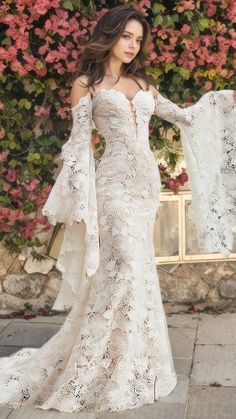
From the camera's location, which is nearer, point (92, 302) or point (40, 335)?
point (92, 302)

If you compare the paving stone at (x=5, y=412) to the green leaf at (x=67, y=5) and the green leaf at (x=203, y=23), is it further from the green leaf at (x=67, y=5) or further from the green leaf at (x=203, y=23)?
the green leaf at (x=203, y=23)

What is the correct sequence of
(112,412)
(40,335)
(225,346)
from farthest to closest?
(40,335) → (225,346) → (112,412)

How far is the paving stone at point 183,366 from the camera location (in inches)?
164

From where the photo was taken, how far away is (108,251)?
375cm

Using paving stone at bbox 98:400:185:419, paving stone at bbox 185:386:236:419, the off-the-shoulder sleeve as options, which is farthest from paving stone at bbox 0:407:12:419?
the off-the-shoulder sleeve

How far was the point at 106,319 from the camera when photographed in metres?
3.67

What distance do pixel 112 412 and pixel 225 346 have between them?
121cm

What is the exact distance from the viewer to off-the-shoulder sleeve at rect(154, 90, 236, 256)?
4.14 meters

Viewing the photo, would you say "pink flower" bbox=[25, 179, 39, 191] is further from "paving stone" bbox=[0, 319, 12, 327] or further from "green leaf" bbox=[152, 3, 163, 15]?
"green leaf" bbox=[152, 3, 163, 15]

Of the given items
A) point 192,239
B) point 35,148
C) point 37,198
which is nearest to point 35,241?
point 37,198

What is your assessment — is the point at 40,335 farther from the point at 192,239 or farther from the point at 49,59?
the point at 49,59

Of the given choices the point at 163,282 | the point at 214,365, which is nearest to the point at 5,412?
the point at 214,365

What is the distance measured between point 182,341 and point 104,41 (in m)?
2.03

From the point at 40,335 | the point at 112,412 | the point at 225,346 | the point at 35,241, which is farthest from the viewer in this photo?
the point at 35,241
